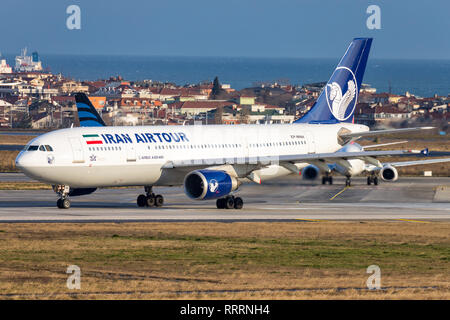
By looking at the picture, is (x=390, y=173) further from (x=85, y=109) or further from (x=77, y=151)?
(x=77, y=151)

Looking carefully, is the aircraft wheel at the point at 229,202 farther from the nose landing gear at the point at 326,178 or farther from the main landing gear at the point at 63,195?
the main landing gear at the point at 63,195

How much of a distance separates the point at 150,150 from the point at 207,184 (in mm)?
3908

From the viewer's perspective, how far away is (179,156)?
50.0 metres

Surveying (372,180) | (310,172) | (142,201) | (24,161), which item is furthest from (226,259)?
(372,180)

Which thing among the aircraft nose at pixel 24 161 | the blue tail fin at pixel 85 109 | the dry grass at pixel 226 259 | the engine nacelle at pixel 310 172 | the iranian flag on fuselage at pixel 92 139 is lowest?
the dry grass at pixel 226 259

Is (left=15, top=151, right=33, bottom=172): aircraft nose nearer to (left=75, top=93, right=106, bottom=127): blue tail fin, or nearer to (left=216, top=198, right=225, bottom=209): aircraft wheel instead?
(left=216, top=198, right=225, bottom=209): aircraft wheel

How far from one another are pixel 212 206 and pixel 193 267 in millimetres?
22443

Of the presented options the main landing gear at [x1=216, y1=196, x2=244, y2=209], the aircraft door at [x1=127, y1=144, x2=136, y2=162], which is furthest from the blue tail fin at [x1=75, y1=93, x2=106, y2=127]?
the main landing gear at [x1=216, y1=196, x2=244, y2=209]

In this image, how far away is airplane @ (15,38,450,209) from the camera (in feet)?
151

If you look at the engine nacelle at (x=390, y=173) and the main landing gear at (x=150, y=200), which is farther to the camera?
the engine nacelle at (x=390, y=173)

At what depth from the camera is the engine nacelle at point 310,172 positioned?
5456 cm

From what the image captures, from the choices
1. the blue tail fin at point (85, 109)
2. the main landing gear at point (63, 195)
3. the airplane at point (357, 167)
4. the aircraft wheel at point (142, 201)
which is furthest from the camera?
the blue tail fin at point (85, 109)

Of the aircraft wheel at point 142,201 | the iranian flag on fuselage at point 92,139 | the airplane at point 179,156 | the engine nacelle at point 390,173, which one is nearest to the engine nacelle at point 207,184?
the airplane at point 179,156
